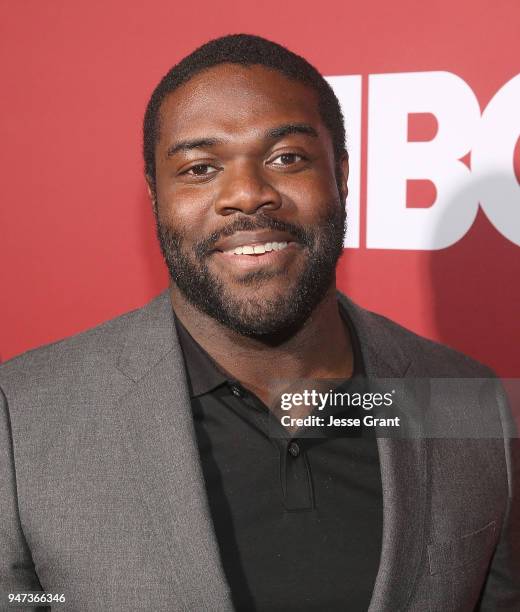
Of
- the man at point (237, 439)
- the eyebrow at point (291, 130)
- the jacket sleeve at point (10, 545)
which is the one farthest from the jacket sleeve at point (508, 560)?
the jacket sleeve at point (10, 545)

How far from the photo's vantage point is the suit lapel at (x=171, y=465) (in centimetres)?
107

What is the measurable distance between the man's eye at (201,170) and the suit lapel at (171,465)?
0.88 ft

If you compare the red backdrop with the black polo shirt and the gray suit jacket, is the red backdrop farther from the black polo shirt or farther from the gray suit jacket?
the black polo shirt

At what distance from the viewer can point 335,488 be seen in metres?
1.19

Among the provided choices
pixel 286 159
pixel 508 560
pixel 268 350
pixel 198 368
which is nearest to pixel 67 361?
pixel 198 368

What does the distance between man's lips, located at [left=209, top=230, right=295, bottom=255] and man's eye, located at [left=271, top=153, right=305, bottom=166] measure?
121 millimetres

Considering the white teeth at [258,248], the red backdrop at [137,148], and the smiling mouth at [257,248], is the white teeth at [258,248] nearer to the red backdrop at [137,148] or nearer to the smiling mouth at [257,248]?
the smiling mouth at [257,248]

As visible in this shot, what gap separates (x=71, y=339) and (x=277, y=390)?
38 centimetres

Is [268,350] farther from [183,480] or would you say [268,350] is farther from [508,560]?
[508,560]

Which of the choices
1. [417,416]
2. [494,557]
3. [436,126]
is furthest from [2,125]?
[494,557]

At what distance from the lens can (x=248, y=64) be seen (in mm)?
1286

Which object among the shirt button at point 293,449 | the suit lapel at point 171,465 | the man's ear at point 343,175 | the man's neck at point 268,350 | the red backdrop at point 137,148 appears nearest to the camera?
the suit lapel at point 171,465

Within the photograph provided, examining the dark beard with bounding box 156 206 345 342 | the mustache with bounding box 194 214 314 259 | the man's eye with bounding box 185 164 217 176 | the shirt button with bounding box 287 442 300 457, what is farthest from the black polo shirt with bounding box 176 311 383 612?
the man's eye with bounding box 185 164 217 176

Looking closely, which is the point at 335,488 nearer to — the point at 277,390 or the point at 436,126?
the point at 277,390
